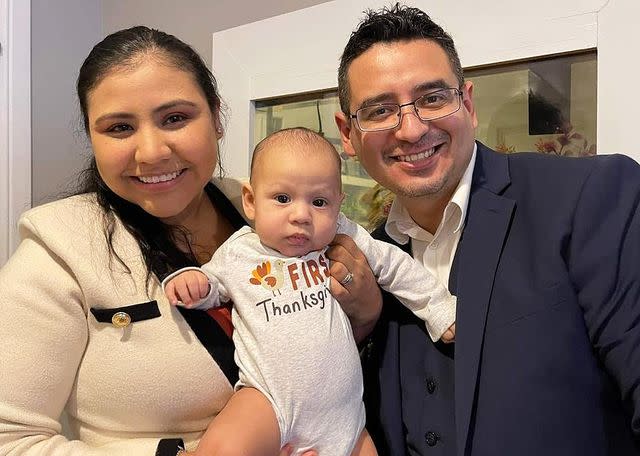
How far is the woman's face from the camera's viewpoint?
1.22 metres

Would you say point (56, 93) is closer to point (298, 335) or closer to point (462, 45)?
point (462, 45)

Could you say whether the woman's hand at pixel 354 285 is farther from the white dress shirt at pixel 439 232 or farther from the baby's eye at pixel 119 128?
the baby's eye at pixel 119 128

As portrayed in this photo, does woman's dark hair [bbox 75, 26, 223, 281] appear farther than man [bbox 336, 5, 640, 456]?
Yes

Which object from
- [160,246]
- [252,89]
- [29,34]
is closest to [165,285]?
[160,246]

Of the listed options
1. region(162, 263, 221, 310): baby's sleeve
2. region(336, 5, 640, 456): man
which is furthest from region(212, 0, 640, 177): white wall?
region(162, 263, 221, 310): baby's sleeve

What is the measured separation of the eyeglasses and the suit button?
0.65 metres

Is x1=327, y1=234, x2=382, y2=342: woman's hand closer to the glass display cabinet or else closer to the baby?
the baby

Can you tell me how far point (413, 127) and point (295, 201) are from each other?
313 mm

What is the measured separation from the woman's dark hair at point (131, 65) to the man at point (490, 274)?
14.5 inches

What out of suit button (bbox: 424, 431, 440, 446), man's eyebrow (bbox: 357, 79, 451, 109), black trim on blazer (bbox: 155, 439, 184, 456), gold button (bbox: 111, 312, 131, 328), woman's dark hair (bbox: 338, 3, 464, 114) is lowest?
suit button (bbox: 424, 431, 440, 446)

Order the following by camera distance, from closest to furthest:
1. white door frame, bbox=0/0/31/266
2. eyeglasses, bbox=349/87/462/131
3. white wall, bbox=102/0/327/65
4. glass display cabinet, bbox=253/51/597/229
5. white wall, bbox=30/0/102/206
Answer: eyeglasses, bbox=349/87/462/131, glass display cabinet, bbox=253/51/597/229, white wall, bbox=102/0/327/65, white door frame, bbox=0/0/31/266, white wall, bbox=30/0/102/206

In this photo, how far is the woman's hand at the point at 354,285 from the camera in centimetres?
124

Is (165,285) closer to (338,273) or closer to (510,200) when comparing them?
(338,273)

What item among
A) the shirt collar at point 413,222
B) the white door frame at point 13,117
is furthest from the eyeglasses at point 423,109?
the white door frame at point 13,117
